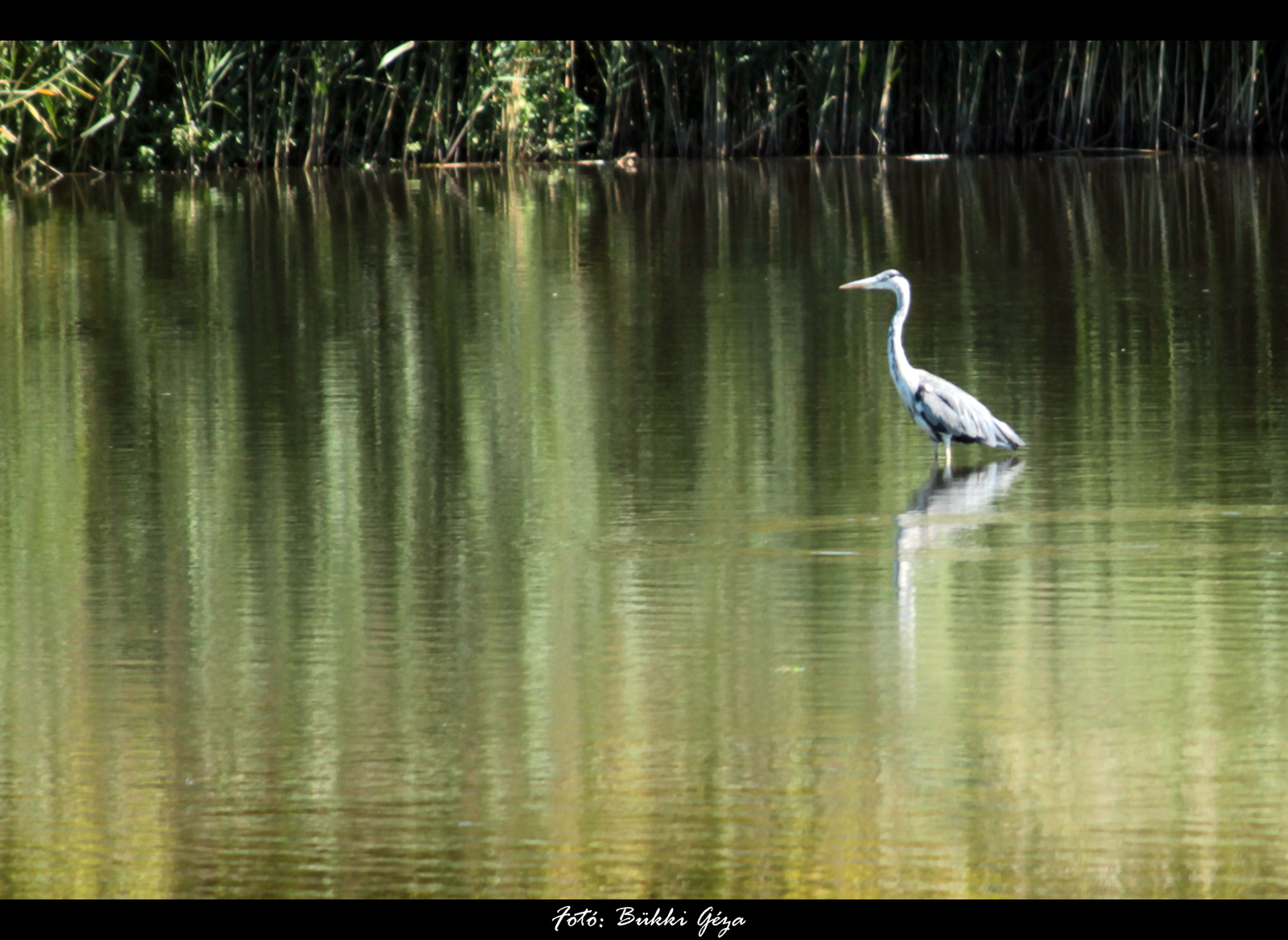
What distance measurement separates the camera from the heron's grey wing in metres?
7.89

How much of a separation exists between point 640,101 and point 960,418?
19492mm

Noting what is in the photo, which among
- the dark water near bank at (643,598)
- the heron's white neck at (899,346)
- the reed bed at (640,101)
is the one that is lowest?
the dark water near bank at (643,598)

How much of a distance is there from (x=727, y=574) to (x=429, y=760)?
182 cm

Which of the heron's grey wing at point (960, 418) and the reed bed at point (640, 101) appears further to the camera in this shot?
the reed bed at point (640, 101)

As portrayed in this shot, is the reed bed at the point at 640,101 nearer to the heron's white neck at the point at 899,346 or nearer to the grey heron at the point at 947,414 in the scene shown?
the heron's white neck at the point at 899,346

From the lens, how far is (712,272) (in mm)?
14609

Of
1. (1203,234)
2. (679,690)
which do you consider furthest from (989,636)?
(1203,234)

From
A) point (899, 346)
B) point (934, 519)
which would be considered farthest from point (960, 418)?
point (934, 519)

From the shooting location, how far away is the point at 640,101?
87.5ft

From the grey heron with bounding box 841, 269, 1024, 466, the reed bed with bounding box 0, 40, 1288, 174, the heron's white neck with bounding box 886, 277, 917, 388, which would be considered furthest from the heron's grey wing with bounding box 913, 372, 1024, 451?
the reed bed with bounding box 0, 40, 1288, 174

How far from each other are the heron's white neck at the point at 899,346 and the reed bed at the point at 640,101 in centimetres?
1561

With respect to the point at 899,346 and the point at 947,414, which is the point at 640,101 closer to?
the point at 899,346

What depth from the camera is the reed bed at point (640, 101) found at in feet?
78.0

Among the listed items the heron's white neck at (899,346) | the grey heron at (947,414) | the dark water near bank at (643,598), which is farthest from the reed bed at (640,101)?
the grey heron at (947,414)
